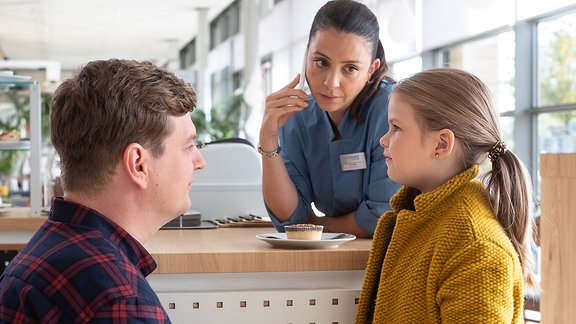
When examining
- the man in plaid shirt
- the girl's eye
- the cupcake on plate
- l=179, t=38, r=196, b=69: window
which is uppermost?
l=179, t=38, r=196, b=69: window

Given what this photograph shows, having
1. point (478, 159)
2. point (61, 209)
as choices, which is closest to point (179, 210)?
point (61, 209)

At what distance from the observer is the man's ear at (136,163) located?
4.41 feet

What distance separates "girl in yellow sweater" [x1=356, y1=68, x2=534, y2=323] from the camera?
167cm

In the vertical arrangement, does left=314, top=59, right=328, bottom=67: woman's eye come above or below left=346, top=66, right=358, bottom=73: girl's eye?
above

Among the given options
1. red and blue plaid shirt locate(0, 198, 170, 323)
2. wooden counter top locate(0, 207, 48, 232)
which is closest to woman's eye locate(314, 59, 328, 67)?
red and blue plaid shirt locate(0, 198, 170, 323)

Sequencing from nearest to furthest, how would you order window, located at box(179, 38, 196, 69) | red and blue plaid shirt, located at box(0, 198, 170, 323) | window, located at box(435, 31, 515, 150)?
red and blue plaid shirt, located at box(0, 198, 170, 323)
window, located at box(435, 31, 515, 150)
window, located at box(179, 38, 196, 69)

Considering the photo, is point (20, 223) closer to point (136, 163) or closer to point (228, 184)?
point (228, 184)

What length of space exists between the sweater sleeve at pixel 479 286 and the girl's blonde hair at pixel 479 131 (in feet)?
0.50

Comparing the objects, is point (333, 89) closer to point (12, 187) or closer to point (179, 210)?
point (179, 210)

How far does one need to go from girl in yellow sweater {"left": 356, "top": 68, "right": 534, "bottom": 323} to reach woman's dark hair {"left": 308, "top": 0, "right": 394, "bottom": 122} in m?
0.50

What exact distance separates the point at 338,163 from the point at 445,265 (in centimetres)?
86

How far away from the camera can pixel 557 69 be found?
21.0ft

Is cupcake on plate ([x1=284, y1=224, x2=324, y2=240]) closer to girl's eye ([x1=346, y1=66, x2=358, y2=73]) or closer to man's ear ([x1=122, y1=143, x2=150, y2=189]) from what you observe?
girl's eye ([x1=346, y1=66, x2=358, y2=73])

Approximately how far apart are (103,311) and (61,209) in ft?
0.72
